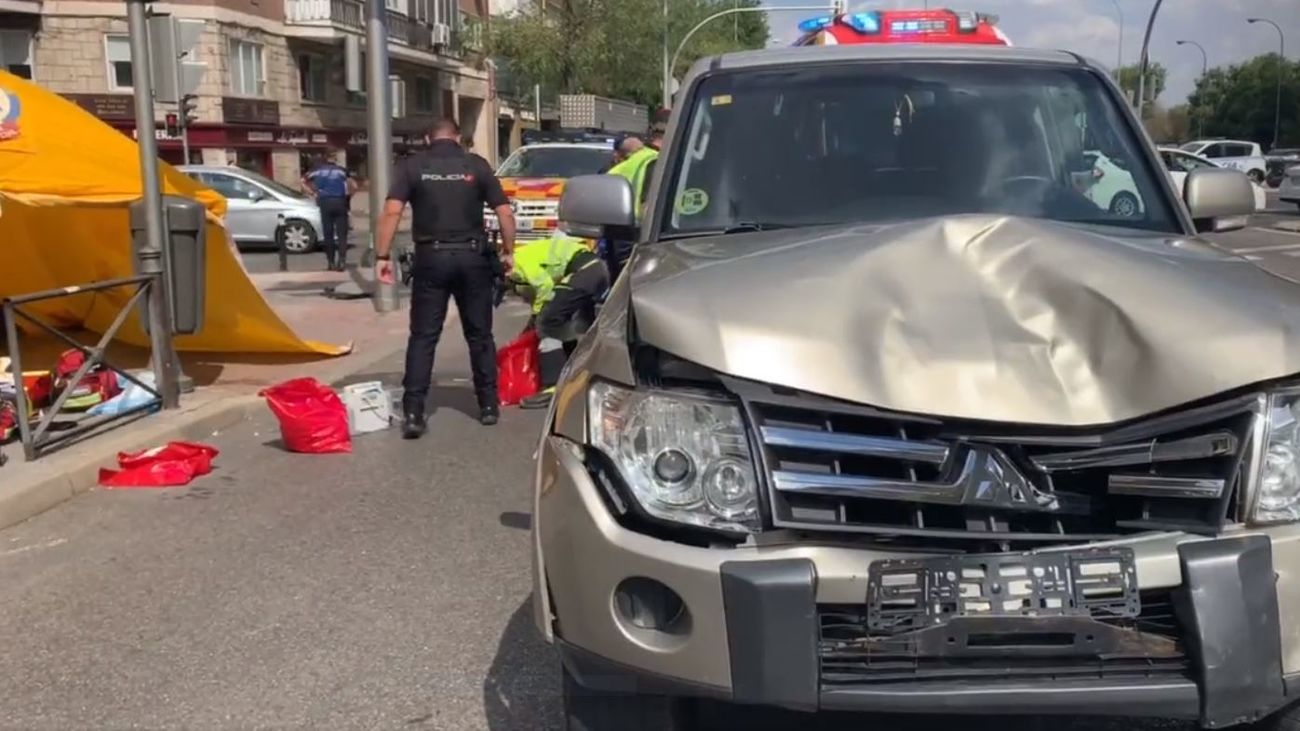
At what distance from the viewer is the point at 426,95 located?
50.2m

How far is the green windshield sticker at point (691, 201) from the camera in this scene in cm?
416

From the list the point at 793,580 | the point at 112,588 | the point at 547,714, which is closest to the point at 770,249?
the point at 793,580

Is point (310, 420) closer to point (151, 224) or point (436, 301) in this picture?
point (436, 301)

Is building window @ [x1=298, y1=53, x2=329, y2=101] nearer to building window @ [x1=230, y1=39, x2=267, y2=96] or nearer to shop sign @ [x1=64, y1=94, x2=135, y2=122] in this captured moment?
building window @ [x1=230, y1=39, x2=267, y2=96]

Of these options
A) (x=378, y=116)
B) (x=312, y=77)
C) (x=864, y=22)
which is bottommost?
(x=378, y=116)

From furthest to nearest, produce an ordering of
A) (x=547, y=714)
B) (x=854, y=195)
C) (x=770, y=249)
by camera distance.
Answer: (x=854, y=195), (x=547, y=714), (x=770, y=249)

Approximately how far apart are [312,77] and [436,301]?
3620cm

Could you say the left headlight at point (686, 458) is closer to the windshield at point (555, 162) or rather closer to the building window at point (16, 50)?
the windshield at point (555, 162)

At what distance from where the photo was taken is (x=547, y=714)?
381cm

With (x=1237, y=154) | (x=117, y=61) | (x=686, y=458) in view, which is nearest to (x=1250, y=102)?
(x=1237, y=154)

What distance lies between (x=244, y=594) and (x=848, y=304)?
318 cm

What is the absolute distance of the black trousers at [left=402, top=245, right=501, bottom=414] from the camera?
7.77 meters

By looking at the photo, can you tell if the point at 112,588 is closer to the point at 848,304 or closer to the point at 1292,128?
the point at 848,304

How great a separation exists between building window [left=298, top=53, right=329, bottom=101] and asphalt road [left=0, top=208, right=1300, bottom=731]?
35990 mm
